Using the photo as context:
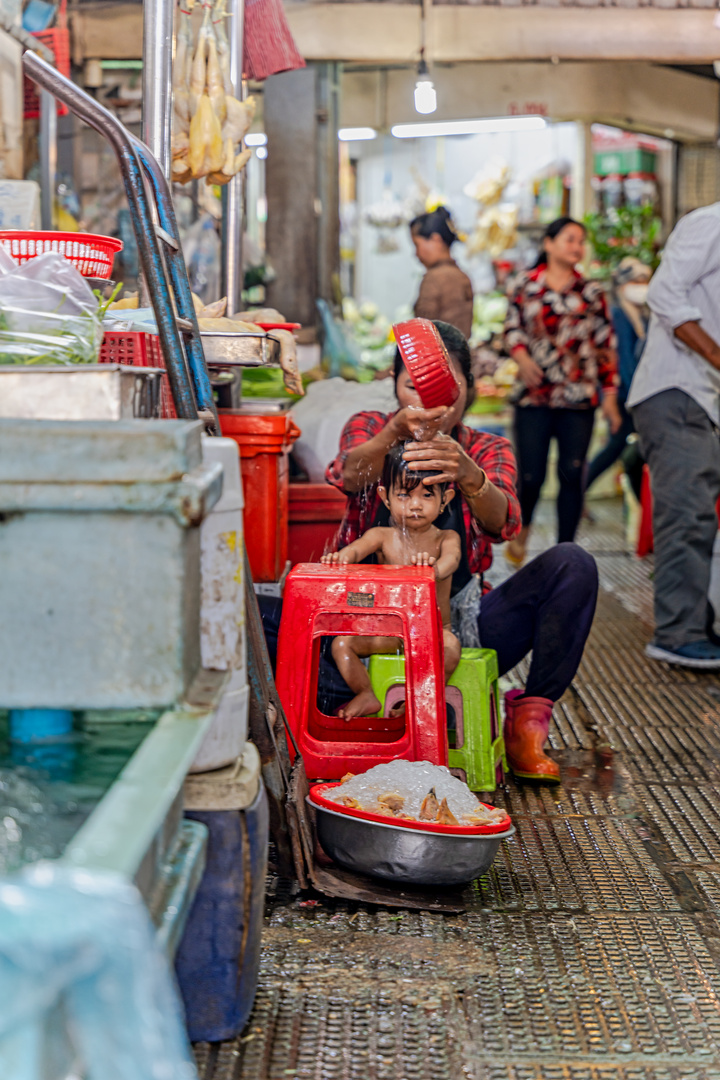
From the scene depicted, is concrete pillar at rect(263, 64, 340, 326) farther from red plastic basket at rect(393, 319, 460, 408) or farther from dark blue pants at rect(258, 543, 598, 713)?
red plastic basket at rect(393, 319, 460, 408)

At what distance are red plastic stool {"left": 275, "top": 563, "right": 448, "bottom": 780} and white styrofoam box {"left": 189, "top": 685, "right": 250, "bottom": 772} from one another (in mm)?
934

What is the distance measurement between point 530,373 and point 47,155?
2581mm

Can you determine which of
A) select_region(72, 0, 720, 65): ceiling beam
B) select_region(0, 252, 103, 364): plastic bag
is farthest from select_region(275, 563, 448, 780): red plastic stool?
select_region(72, 0, 720, 65): ceiling beam

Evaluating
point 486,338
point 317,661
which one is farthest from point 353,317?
point 317,661

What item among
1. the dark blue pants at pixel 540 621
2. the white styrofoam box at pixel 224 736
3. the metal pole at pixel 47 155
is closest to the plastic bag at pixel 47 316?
the white styrofoam box at pixel 224 736

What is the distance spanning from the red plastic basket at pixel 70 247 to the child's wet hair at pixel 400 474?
92 centimetres

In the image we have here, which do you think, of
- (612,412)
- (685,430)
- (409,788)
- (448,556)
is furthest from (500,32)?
(409,788)

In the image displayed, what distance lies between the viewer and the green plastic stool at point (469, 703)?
281 centimetres

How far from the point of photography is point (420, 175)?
1171 cm

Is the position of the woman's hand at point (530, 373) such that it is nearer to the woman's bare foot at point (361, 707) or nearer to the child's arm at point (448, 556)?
the child's arm at point (448, 556)

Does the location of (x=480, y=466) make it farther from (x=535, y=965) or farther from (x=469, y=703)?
(x=535, y=965)

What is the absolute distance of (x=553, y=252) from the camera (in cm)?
544

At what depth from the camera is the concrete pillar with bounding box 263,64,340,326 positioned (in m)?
6.70

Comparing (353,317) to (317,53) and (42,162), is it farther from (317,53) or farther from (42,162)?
(42,162)
